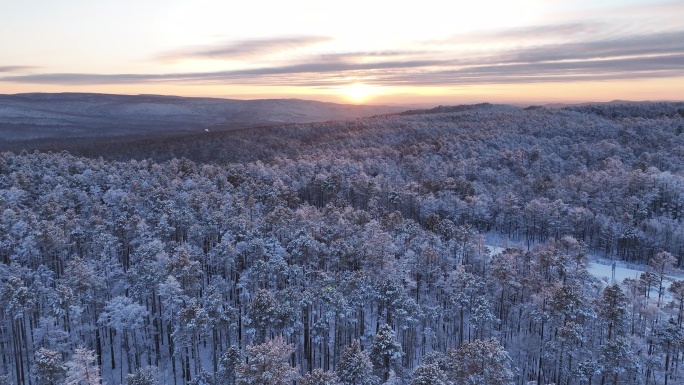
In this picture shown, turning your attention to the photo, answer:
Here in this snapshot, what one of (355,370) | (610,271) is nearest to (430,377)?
(355,370)

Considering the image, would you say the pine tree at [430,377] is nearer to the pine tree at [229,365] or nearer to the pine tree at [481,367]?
the pine tree at [481,367]

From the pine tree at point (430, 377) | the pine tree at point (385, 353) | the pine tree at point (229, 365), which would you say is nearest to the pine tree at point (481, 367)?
the pine tree at point (430, 377)

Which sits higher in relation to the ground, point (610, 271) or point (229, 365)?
point (229, 365)

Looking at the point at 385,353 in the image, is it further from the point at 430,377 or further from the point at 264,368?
the point at 264,368

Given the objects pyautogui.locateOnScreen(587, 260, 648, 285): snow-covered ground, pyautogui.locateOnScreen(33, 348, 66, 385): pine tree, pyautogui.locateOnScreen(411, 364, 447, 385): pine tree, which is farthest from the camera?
pyautogui.locateOnScreen(587, 260, 648, 285): snow-covered ground

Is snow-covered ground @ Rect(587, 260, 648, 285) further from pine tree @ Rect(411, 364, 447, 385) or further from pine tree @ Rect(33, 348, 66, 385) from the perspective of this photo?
pine tree @ Rect(33, 348, 66, 385)

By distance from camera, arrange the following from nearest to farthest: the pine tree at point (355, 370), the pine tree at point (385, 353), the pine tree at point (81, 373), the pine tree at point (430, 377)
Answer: the pine tree at point (430, 377) < the pine tree at point (81, 373) < the pine tree at point (355, 370) < the pine tree at point (385, 353)

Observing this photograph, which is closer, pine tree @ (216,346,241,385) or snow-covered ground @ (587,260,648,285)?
pine tree @ (216,346,241,385)

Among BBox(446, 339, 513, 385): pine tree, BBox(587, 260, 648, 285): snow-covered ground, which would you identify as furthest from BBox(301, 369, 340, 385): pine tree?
BBox(587, 260, 648, 285): snow-covered ground

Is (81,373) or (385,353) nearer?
(81,373)

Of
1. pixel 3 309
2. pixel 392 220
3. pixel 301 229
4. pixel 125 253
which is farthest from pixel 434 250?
pixel 3 309

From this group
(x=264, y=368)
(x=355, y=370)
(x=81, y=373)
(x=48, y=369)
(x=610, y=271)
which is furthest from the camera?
(x=610, y=271)

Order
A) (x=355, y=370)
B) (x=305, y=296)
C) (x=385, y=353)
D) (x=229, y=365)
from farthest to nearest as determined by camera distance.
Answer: (x=305, y=296) < (x=229, y=365) < (x=385, y=353) < (x=355, y=370)
